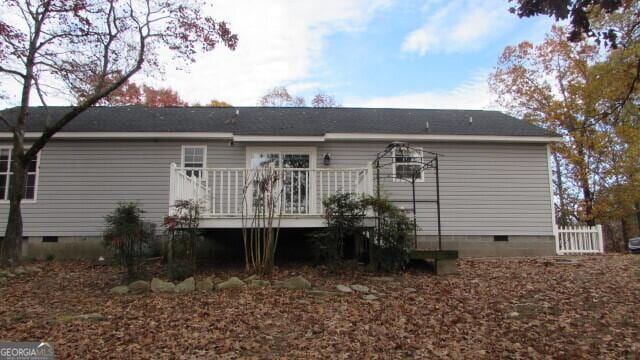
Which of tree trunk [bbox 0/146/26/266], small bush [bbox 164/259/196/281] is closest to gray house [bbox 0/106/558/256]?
tree trunk [bbox 0/146/26/266]

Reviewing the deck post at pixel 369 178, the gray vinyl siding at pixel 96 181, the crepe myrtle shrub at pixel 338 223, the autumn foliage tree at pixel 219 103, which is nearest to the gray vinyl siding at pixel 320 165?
the gray vinyl siding at pixel 96 181

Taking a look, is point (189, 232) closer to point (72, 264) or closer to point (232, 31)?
point (72, 264)

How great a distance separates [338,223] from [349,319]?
2.44 m

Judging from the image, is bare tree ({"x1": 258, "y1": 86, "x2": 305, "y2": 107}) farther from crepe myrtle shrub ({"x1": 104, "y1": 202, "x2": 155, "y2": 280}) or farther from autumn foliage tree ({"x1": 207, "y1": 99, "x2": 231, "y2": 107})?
crepe myrtle shrub ({"x1": 104, "y1": 202, "x2": 155, "y2": 280})

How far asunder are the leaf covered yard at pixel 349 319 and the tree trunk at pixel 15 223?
5.18ft

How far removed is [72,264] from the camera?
9.67m

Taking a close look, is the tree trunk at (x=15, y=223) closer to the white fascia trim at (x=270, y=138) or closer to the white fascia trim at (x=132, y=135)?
the white fascia trim at (x=132, y=135)

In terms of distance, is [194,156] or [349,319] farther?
[194,156]

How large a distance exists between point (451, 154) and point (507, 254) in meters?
2.96

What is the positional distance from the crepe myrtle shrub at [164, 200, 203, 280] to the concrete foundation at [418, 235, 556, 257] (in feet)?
19.6

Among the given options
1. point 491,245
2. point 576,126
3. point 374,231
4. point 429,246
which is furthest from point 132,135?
point 576,126

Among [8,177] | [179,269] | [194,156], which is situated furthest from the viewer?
[194,156]

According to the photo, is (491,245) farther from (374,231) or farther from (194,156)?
(194,156)

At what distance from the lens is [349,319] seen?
532cm
